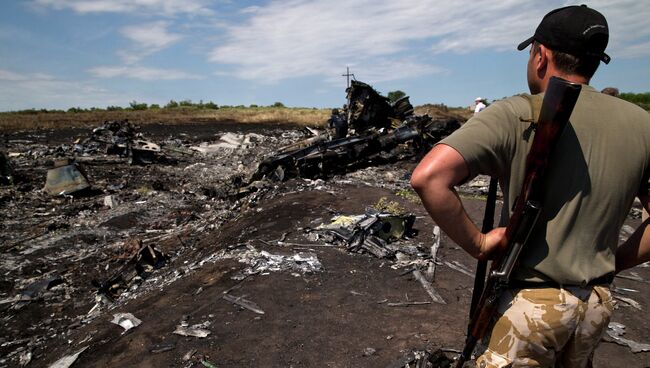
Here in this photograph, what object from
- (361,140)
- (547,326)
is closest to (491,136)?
(547,326)

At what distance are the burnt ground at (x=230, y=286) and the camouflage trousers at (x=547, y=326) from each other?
2.12 metres

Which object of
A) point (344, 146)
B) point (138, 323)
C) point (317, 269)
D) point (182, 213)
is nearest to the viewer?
point (138, 323)

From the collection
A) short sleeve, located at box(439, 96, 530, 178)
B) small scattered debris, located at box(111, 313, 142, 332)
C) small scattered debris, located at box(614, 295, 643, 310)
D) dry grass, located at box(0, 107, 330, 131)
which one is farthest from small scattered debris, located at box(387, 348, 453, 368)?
dry grass, located at box(0, 107, 330, 131)

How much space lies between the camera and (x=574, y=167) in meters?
1.56

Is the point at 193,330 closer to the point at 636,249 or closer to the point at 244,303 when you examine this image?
the point at 244,303

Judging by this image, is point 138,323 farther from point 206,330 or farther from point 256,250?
point 256,250

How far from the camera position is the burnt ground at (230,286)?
4.00 meters

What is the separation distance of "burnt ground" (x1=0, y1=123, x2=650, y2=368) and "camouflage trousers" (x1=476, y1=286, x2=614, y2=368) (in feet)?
6.95

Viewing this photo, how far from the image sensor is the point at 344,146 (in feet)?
41.4

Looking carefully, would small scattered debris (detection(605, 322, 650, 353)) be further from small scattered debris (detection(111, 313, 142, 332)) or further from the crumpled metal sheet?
the crumpled metal sheet

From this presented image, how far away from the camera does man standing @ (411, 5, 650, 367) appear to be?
60.9 inches

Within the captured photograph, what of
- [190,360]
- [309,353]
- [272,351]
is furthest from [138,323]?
[309,353]

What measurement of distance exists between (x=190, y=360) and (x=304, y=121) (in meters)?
34.0

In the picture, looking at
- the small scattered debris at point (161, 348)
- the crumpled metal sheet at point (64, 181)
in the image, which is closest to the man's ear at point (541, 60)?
the small scattered debris at point (161, 348)
